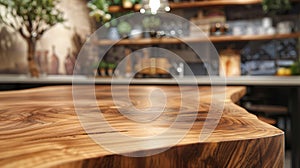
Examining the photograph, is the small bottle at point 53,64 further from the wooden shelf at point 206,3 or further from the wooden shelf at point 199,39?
the wooden shelf at point 206,3

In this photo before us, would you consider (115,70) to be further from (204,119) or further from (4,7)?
(204,119)

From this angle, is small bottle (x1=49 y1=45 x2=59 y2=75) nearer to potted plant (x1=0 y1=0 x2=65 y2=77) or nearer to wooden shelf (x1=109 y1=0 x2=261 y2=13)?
potted plant (x1=0 y1=0 x2=65 y2=77)

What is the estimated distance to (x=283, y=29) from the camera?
11.1ft

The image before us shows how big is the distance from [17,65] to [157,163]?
133 inches

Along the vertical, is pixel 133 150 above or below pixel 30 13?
below

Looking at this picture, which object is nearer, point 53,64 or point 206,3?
point 206,3

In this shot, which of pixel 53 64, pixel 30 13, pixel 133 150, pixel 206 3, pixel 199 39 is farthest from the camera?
pixel 53 64

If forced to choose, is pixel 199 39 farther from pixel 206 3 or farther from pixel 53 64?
pixel 53 64

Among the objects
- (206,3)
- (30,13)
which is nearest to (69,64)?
(30,13)

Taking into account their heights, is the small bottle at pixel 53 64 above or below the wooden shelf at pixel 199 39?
below

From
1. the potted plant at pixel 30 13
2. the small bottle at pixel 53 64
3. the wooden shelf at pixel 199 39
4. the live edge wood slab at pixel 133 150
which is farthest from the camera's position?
the small bottle at pixel 53 64

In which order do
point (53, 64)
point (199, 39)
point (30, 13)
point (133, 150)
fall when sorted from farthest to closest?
point (53, 64)
point (199, 39)
point (30, 13)
point (133, 150)

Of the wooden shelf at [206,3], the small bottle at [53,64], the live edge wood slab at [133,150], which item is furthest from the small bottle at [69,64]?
the live edge wood slab at [133,150]

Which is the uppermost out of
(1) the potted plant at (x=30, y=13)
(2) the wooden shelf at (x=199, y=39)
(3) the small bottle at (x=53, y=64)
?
(1) the potted plant at (x=30, y=13)
